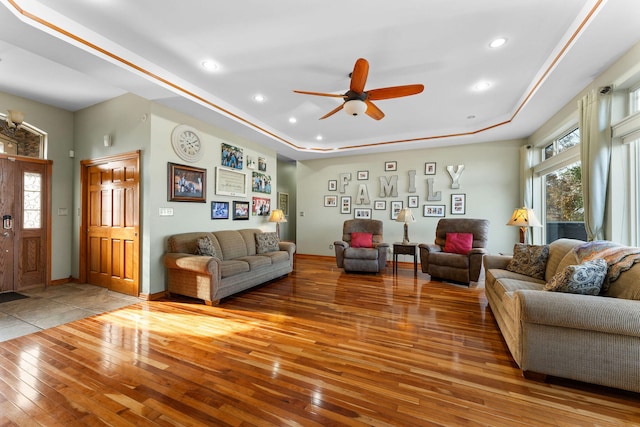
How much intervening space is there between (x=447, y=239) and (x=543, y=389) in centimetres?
333

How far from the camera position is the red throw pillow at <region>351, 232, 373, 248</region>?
5445 mm

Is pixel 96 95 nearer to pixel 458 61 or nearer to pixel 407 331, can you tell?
pixel 458 61

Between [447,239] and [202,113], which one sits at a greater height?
[202,113]

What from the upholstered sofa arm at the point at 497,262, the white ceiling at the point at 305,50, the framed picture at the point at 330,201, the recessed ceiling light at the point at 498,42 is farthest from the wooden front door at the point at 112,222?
the upholstered sofa arm at the point at 497,262

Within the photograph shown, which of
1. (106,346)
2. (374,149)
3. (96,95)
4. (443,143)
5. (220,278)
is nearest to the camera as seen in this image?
(106,346)

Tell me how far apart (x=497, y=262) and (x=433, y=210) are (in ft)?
8.54

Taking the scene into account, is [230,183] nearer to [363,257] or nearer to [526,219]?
[363,257]

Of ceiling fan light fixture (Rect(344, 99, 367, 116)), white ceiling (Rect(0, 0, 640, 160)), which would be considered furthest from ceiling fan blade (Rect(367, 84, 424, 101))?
white ceiling (Rect(0, 0, 640, 160))

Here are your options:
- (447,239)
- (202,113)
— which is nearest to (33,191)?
(202,113)

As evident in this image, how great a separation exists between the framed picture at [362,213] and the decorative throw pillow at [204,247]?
382cm

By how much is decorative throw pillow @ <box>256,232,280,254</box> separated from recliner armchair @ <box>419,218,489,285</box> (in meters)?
2.73

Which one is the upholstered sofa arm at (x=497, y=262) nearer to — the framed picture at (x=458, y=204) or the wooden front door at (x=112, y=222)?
the framed picture at (x=458, y=204)

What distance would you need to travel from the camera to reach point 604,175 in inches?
108

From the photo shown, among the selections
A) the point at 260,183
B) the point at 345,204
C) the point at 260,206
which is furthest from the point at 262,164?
the point at 345,204
